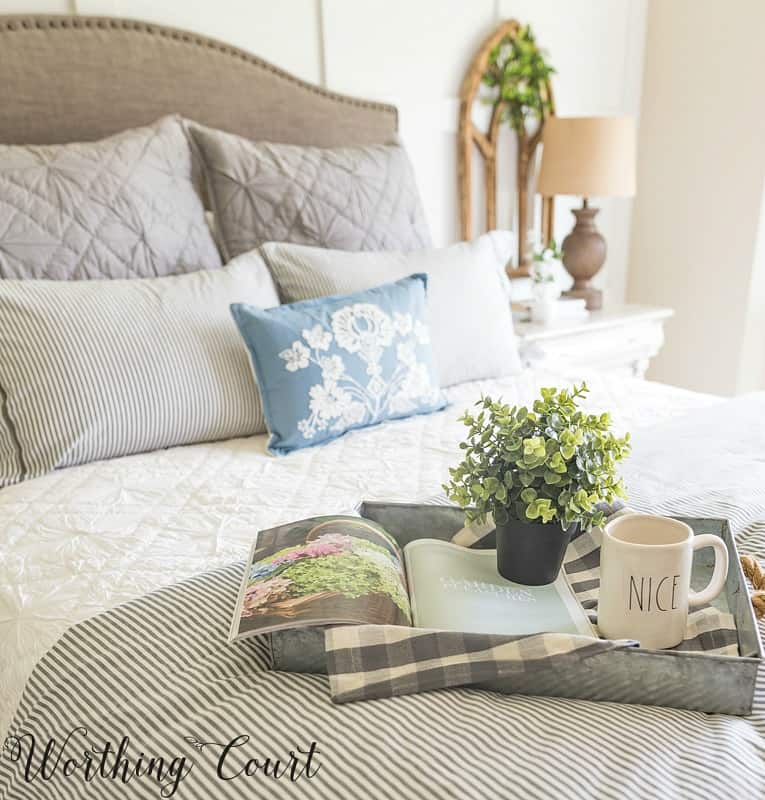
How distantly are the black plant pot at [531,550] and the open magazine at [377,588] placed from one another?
0.04ft

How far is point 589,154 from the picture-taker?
2.52 metres

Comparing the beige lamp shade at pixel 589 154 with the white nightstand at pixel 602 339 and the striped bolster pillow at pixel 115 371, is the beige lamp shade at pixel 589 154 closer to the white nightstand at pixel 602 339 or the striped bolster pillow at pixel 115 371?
the white nightstand at pixel 602 339

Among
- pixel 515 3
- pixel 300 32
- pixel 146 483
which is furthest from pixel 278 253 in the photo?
pixel 515 3

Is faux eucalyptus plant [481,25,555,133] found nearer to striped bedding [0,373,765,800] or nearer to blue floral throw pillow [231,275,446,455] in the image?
blue floral throw pillow [231,275,446,455]

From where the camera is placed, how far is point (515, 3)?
266 cm

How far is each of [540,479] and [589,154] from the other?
1.93m

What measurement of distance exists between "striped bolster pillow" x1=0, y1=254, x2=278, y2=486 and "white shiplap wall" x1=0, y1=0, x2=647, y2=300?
0.85m

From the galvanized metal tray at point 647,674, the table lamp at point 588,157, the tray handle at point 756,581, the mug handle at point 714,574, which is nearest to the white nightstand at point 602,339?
the table lamp at point 588,157

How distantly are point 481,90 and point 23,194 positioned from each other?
64.0 inches

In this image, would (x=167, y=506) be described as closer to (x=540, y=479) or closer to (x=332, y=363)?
(x=332, y=363)

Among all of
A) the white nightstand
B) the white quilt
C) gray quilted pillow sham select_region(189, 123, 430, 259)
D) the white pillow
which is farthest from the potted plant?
the white nightstand

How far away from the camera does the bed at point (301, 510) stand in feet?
2.15

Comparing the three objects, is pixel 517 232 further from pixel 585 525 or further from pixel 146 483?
pixel 585 525

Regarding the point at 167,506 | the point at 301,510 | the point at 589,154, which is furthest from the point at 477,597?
the point at 589,154
